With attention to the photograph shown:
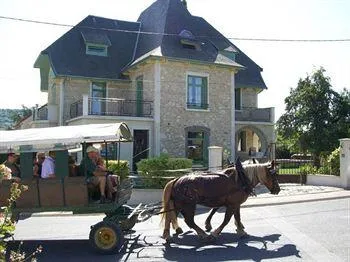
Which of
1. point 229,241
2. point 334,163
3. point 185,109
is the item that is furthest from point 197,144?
point 229,241

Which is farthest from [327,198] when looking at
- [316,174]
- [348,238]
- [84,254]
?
[84,254]

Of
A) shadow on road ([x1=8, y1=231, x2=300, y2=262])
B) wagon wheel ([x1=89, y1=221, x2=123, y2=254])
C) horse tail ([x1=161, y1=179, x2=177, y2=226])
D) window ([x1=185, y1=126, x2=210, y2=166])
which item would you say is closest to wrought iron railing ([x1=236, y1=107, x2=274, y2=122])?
window ([x1=185, y1=126, x2=210, y2=166])

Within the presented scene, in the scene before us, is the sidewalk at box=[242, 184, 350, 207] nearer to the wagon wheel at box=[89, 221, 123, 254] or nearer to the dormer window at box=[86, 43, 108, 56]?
the wagon wheel at box=[89, 221, 123, 254]

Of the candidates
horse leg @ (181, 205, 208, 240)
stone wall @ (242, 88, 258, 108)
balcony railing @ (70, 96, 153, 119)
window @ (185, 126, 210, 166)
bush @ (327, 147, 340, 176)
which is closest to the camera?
horse leg @ (181, 205, 208, 240)

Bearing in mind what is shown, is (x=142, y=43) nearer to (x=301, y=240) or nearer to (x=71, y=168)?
(x=71, y=168)

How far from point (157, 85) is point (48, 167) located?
14.6 m

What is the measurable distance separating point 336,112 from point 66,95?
15704mm

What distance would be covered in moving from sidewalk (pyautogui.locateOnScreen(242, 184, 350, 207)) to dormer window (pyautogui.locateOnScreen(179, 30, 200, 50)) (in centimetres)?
935

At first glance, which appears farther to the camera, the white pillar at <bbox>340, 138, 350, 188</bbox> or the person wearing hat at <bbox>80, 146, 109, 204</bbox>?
the white pillar at <bbox>340, 138, 350, 188</bbox>

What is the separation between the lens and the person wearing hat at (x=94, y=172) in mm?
8961

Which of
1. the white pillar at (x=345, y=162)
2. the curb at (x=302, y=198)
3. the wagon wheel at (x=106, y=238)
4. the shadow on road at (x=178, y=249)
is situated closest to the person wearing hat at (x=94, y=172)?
the wagon wheel at (x=106, y=238)

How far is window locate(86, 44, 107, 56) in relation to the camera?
1063 inches

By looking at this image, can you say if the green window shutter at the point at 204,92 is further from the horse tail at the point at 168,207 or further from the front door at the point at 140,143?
the horse tail at the point at 168,207

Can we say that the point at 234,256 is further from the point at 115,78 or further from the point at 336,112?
the point at 336,112
